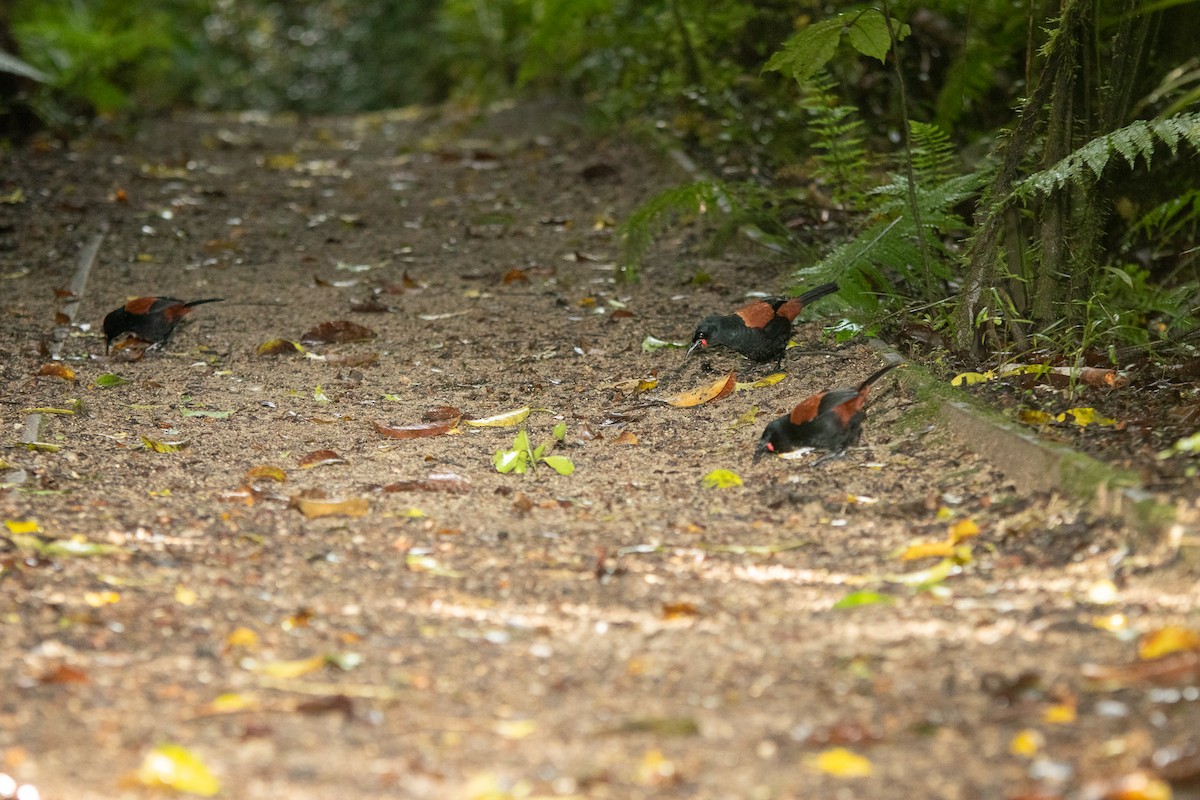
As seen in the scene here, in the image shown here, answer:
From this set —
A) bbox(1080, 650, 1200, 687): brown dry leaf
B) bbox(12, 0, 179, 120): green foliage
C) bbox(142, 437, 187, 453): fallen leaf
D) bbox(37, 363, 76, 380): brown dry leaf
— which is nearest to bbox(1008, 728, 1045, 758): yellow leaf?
bbox(1080, 650, 1200, 687): brown dry leaf

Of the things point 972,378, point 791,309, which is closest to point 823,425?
point 972,378

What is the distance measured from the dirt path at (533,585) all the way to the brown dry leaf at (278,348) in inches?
4.0

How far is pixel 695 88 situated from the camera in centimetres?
855

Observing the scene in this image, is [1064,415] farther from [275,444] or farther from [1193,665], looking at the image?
[275,444]

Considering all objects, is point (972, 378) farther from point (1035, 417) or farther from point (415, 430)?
point (415, 430)

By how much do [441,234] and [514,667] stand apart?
5068mm

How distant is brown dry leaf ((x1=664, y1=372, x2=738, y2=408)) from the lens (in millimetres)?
4496

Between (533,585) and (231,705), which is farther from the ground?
(231,705)

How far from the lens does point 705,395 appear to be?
14.9 ft

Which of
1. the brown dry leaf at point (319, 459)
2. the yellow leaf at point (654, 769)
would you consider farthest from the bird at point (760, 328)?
the yellow leaf at point (654, 769)

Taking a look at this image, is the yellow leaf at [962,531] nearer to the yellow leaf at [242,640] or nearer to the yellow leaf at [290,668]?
the yellow leaf at [290,668]

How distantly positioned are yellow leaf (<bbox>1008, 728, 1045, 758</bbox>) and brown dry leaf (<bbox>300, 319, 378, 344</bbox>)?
151 inches

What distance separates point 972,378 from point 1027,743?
2.03m

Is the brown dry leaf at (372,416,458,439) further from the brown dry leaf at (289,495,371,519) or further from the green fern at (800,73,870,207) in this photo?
the green fern at (800,73,870,207)
